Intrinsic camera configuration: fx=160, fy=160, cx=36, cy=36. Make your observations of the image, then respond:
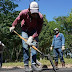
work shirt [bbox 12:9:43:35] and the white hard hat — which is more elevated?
the white hard hat

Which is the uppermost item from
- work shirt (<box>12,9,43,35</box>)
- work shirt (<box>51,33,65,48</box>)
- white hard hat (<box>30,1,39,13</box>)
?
white hard hat (<box>30,1,39,13</box>)

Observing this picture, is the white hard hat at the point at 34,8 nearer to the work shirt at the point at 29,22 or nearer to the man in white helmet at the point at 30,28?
Answer: the man in white helmet at the point at 30,28

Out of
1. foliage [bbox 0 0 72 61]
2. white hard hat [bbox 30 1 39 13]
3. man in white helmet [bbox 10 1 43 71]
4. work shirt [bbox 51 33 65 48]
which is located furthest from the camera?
foliage [bbox 0 0 72 61]

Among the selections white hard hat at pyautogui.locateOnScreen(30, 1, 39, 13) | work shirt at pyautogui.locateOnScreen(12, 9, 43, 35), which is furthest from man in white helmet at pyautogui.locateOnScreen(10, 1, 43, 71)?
white hard hat at pyautogui.locateOnScreen(30, 1, 39, 13)

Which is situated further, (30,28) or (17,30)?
(17,30)

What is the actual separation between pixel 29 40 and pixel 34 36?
8.4 inches

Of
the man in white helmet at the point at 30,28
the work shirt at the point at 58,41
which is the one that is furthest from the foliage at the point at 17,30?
the work shirt at the point at 58,41

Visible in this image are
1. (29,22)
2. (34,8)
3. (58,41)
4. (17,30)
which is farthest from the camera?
(17,30)

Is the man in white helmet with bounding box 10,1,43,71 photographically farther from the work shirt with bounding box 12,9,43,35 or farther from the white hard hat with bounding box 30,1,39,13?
the white hard hat with bounding box 30,1,39,13

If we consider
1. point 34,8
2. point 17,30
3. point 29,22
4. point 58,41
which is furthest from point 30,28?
point 17,30

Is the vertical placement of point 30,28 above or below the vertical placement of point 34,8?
below

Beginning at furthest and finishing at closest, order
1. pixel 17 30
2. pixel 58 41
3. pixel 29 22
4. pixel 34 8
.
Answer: pixel 17 30
pixel 58 41
pixel 29 22
pixel 34 8

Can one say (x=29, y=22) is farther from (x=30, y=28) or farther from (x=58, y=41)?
(x=58, y=41)

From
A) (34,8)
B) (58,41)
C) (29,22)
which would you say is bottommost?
(58,41)
